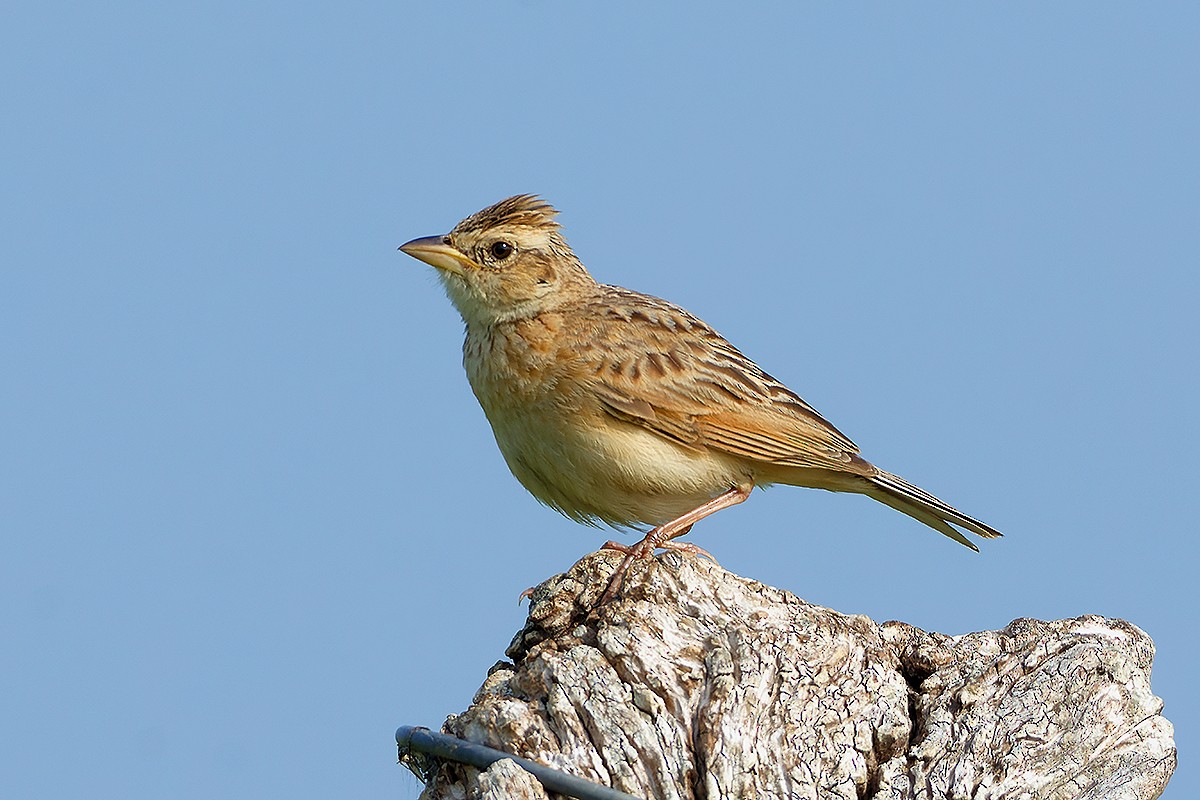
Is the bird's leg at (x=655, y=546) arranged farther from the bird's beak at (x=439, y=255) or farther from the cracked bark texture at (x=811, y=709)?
the bird's beak at (x=439, y=255)

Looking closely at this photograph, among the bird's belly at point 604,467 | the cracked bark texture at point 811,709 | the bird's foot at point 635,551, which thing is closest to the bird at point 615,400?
the bird's belly at point 604,467

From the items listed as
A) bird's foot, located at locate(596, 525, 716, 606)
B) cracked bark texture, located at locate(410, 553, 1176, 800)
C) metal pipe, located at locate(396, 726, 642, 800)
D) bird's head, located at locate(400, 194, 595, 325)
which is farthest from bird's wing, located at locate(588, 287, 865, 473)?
metal pipe, located at locate(396, 726, 642, 800)

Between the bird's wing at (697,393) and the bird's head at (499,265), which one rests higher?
the bird's head at (499,265)

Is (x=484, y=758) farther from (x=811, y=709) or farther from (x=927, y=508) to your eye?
(x=927, y=508)

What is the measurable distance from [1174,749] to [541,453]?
12.1 ft

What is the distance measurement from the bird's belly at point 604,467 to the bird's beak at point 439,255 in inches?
43.7

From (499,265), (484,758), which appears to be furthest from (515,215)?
(484,758)

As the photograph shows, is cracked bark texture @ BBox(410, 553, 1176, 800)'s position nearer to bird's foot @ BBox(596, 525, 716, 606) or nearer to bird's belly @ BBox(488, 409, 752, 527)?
bird's foot @ BBox(596, 525, 716, 606)

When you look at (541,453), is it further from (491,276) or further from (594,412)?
(491,276)

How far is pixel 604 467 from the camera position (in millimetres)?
7500

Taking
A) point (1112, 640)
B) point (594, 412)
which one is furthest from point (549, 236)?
point (1112, 640)

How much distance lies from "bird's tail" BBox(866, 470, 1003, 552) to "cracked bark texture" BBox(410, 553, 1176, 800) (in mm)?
3034

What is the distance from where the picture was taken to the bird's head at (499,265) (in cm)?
846

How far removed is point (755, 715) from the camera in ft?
16.0
